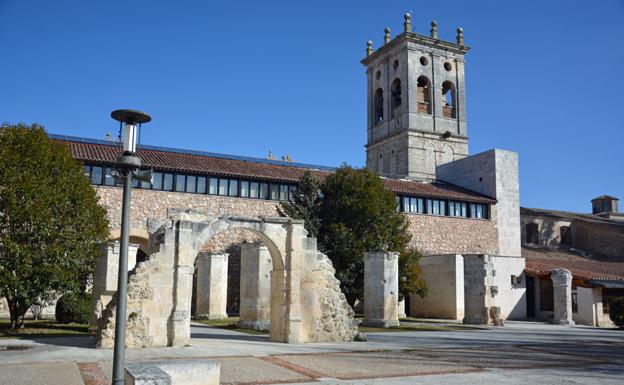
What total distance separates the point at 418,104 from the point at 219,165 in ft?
78.4

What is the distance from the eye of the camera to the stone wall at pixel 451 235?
38.4m

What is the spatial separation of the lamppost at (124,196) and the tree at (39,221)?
41.0 feet

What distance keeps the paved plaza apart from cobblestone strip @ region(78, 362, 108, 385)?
2 cm

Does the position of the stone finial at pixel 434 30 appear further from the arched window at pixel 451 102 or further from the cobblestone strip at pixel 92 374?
the cobblestone strip at pixel 92 374

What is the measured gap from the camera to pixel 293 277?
17266 millimetres

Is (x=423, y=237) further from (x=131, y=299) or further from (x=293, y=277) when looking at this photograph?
(x=131, y=299)

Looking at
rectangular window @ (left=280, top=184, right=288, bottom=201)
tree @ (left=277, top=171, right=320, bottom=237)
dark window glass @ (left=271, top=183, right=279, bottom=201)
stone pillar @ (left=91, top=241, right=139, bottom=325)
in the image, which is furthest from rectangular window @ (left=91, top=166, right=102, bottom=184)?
rectangular window @ (left=280, top=184, right=288, bottom=201)

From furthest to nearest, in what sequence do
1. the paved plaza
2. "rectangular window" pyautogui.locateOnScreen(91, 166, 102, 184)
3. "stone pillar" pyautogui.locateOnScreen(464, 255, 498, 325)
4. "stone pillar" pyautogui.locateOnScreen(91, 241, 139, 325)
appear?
1. "rectangular window" pyautogui.locateOnScreen(91, 166, 102, 184)
2. "stone pillar" pyautogui.locateOnScreen(464, 255, 498, 325)
3. "stone pillar" pyautogui.locateOnScreen(91, 241, 139, 325)
4. the paved plaza

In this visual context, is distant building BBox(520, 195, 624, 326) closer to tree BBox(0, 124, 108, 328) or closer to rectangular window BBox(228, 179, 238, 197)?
rectangular window BBox(228, 179, 238, 197)

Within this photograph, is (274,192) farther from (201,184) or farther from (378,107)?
(378,107)

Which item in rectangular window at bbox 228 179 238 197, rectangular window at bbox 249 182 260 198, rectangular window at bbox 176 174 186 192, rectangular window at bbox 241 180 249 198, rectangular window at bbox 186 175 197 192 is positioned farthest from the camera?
rectangular window at bbox 249 182 260 198

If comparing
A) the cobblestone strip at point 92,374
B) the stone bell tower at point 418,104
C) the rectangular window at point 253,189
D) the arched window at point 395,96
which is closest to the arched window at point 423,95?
the stone bell tower at point 418,104

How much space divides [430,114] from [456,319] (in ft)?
76.8

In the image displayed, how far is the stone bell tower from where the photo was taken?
5097 cm
